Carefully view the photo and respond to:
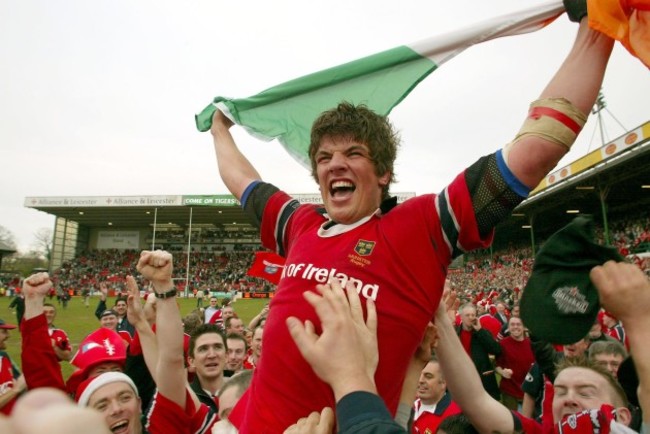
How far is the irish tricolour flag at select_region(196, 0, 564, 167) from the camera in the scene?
2320 millimetres

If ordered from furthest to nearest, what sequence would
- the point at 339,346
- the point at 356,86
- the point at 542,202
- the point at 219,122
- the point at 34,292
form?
the point at 542,202, the point at 34,292, the point at 219,122, the point at 356,86, the point at 339,346

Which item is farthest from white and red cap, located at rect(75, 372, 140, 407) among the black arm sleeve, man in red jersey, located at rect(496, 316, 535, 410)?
man in red jersey, located at rect(496, 316, 535, 410)

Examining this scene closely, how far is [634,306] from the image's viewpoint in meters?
1.24

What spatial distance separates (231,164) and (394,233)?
1.17 m

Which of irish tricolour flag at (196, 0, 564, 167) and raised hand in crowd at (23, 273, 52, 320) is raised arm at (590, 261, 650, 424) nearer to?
irish tricolour flag at (196, 0, 564, 167)

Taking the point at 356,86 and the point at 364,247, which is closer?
the point at 364,247

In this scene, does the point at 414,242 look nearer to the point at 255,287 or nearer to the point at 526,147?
the point at 526,147

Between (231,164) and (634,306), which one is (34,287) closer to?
(231,164)

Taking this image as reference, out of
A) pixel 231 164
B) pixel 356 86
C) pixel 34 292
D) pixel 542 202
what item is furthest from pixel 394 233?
pixel 542 202

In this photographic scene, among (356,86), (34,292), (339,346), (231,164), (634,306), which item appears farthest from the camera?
(34,292)

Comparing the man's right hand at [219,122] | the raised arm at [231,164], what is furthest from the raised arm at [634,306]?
the man's right hand at [219,122]

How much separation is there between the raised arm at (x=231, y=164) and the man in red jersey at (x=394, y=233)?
2.10ft

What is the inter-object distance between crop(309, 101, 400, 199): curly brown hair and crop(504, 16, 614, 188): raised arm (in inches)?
21.5

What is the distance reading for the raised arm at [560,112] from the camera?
1545 mm
